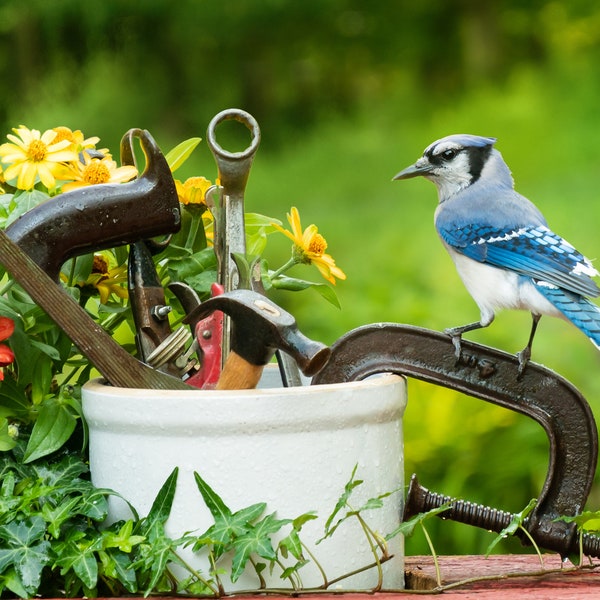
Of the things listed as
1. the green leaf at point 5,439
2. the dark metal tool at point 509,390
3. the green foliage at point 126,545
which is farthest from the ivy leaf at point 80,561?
the dark metal tool at point 509,390

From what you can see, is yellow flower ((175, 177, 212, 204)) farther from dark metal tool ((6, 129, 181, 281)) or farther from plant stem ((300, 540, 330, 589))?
plant stem ((300, 540, 330, 589))

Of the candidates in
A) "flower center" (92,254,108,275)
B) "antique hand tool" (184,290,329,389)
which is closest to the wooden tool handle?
"antique hand tool" (184,290,329,389)

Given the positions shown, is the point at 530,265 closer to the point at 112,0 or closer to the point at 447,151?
the point at 447,151

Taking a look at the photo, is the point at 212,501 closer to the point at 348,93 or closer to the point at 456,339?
the point at 456,339

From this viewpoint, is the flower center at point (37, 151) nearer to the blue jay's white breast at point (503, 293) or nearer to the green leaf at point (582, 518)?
the blue jay's white breast at point (503, 293)

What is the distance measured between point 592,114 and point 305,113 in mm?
735

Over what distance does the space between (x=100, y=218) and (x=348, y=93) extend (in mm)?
2164

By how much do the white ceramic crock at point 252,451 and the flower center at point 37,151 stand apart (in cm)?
21

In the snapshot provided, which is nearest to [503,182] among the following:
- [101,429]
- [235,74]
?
[101,429]

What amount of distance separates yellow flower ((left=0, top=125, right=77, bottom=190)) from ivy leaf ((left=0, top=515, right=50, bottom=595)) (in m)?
0.27

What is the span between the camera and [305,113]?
276cm

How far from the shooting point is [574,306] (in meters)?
0.85

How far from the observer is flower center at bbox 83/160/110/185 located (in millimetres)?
834

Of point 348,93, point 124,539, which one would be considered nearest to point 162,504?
point 124,539
